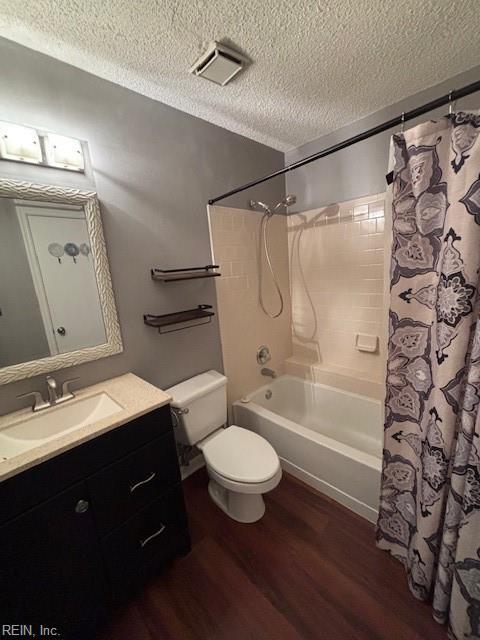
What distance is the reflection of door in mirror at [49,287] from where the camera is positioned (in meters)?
1.08

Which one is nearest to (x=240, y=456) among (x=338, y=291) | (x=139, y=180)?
(x=338, y=291)

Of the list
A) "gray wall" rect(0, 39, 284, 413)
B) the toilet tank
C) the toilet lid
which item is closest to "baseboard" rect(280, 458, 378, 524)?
the toilet lid

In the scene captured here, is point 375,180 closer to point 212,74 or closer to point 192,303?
point 212,74

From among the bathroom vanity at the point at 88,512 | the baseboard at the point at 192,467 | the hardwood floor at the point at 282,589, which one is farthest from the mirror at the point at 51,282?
the hardwood floor at the point at 282,589

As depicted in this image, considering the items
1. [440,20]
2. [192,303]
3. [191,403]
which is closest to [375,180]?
[440,20]

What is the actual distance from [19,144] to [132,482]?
1.48 m

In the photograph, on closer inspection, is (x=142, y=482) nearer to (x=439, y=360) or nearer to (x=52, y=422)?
(x=52, y=422)

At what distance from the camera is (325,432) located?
83.4 inches

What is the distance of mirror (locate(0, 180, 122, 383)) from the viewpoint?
107 centimetres

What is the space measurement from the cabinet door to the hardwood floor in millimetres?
276

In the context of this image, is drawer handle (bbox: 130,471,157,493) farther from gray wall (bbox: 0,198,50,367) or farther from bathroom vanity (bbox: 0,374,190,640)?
gray wall (bbox: 0,198,50,367)

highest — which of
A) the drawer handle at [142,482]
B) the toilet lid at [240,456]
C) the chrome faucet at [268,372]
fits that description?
the drawer handle at [142,482]

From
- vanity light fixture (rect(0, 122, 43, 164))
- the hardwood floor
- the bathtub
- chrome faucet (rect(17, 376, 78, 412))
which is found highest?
vanity light fixture (rect(0, 122, 43, 164))

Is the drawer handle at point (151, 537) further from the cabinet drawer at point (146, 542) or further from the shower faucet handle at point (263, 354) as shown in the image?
the shower faucet handle at point (263, 354)
